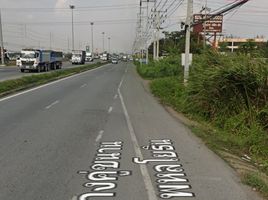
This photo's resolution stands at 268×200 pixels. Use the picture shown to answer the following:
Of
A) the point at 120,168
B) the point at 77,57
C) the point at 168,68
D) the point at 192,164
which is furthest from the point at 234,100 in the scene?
the point at 77,57

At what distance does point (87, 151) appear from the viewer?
7957mm

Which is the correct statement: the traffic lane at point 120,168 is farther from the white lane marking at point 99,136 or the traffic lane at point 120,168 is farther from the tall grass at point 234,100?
the tall grass at point 234,100

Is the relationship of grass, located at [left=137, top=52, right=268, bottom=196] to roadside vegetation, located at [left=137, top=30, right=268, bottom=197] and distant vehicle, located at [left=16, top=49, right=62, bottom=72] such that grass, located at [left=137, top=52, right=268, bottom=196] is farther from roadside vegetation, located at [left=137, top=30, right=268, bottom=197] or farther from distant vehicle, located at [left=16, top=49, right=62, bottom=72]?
distant vehicle, located at [left=16, top=49, right=62, bottom=72]

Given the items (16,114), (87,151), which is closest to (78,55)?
(16,114)

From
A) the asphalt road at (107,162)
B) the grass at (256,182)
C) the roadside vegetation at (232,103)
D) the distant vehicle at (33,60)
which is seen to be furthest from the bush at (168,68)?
the grass at (256,182)

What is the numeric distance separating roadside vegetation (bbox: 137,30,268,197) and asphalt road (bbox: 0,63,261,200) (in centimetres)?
92

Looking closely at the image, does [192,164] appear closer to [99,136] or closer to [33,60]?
[99,136]

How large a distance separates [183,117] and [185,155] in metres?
6.14

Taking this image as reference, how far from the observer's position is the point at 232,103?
11.6 meters

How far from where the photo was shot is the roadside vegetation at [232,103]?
9.01 metres

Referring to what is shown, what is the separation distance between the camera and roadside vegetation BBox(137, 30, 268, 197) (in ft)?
29.6

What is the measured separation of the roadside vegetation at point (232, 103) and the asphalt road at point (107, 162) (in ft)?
3.00

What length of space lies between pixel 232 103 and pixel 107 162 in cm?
607

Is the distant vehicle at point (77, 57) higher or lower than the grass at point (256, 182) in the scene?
higher
